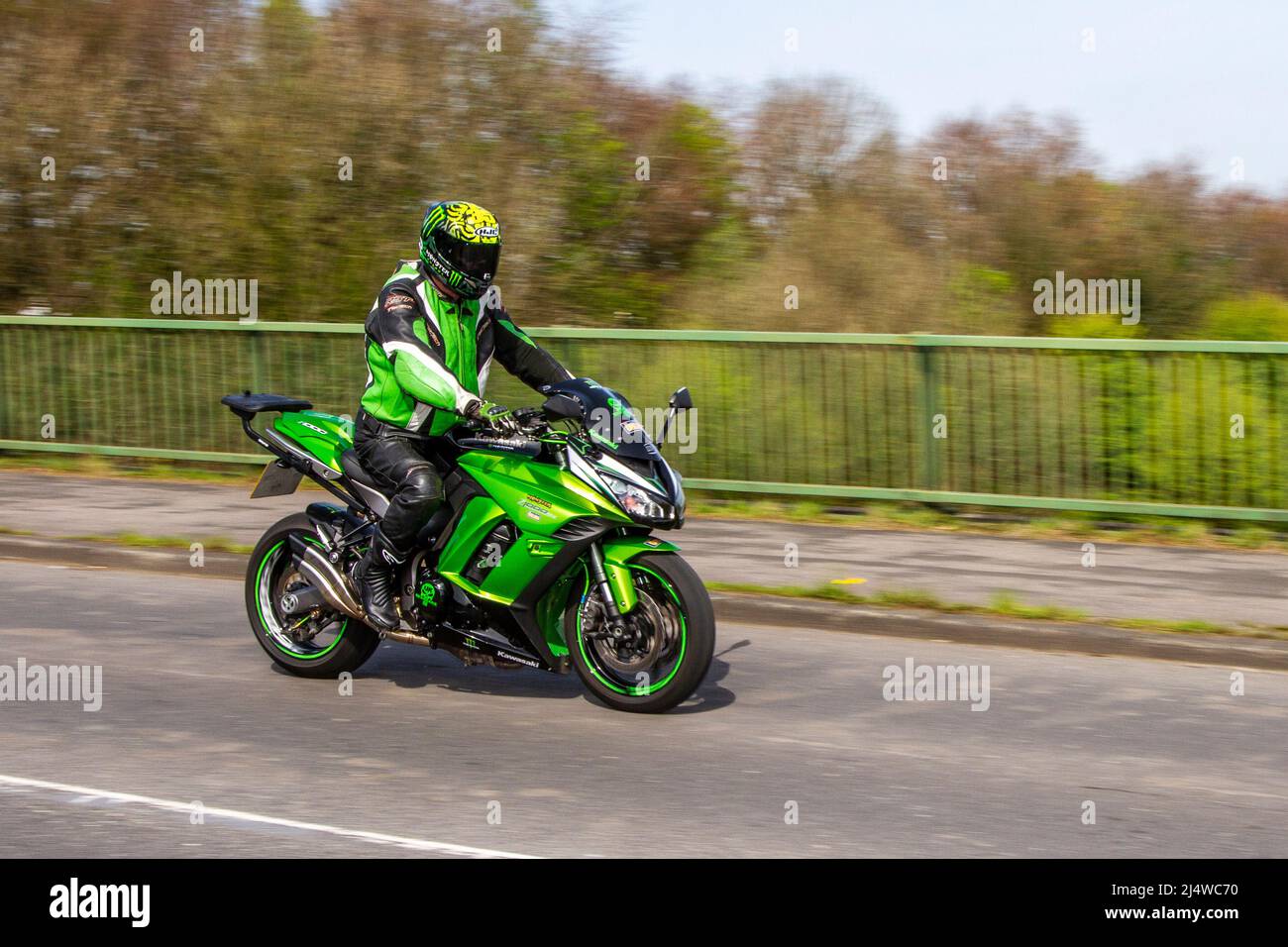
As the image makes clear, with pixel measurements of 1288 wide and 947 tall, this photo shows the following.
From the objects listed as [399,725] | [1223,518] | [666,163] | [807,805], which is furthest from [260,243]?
[807,805]

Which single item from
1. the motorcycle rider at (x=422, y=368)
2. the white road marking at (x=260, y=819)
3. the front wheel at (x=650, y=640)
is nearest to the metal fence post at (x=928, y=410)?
the motorcycle rider at (x=422, y=368)

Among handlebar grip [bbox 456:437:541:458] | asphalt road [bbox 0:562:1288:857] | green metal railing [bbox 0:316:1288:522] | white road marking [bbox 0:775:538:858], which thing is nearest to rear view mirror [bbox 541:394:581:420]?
handlebar grip [bbox 456:437:541:458]

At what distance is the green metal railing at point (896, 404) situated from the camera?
463 inches

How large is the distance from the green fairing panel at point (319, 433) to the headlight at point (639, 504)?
1.58 m

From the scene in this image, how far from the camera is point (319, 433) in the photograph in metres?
7.90

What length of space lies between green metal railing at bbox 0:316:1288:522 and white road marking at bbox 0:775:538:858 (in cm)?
766

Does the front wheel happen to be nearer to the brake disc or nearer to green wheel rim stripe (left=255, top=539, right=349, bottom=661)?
the brake disc

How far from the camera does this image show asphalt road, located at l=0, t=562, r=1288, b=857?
18.4 feet

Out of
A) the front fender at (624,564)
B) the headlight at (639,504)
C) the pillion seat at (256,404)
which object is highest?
the pillion seat at (256,404)

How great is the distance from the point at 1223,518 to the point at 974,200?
9.89m

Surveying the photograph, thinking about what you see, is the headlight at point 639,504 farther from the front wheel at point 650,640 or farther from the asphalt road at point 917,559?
the asphalt road at point 917,559

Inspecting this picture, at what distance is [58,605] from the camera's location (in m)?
9.97

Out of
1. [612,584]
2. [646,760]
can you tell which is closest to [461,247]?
[612,584]
